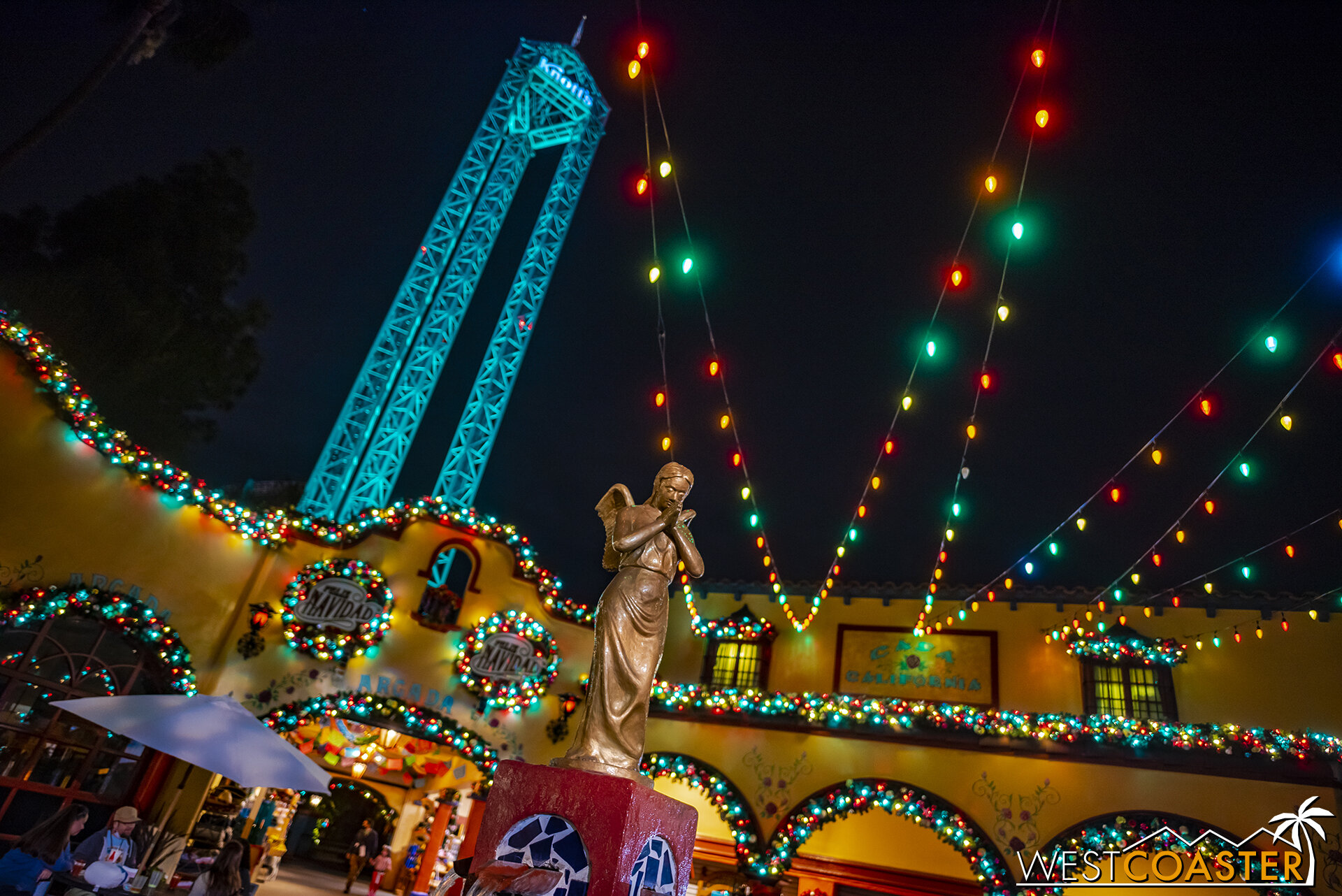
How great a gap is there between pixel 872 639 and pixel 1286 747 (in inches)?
210

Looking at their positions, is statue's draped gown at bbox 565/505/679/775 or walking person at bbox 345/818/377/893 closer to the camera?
statue's draped gown at bbox 565/505/679/775

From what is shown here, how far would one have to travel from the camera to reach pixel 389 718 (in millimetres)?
9477

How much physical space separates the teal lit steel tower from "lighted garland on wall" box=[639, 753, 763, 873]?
32.1 ft

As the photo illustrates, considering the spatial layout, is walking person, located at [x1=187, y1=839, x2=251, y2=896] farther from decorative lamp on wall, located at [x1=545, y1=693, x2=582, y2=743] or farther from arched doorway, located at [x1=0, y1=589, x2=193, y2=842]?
decorative lamp on wall, located at [x1=545, y1=693, x2=582, y2=743]

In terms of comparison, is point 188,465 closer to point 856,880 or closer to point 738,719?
point 738,719

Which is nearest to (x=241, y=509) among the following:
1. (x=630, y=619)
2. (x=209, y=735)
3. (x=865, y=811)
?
(x=209, y=735)

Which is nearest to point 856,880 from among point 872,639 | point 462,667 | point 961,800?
point 961,800

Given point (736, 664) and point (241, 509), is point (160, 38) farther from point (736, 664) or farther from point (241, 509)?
point (736, 664)

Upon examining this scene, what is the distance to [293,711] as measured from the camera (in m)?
9.10

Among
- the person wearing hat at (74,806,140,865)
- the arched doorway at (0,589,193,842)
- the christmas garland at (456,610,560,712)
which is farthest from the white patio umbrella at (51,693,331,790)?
the christmas garland at (456,610,560,712)

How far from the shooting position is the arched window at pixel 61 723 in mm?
7070

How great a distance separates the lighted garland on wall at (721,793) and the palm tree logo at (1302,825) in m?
5.91

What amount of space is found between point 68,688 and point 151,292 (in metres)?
6.94

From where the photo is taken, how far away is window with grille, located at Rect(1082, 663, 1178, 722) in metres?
10.4
